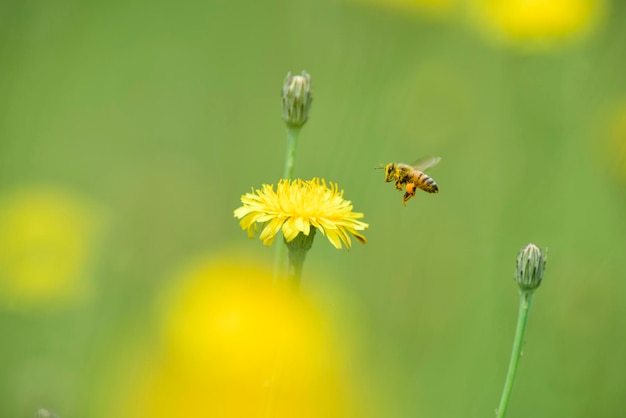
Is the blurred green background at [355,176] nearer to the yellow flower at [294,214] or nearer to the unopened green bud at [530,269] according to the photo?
the yellow flower at [294,214]

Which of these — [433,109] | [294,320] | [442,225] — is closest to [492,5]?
[433,109]

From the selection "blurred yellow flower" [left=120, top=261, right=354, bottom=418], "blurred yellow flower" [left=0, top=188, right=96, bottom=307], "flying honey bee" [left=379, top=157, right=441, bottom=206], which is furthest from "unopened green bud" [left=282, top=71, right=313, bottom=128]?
"blurred yellow flower" [left=0, top=188, right=96, bottom=307]

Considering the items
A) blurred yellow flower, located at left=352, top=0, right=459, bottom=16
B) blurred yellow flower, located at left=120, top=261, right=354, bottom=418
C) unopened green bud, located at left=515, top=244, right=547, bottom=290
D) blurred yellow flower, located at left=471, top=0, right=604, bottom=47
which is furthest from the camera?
blurred yellow flower, located at left=352, top=0, right=459, bottom=16

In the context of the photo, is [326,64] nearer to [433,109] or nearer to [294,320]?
[433,109]

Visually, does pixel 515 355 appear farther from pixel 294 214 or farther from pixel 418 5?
pixel 418 5

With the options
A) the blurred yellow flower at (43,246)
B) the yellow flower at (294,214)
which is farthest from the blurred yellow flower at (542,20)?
the yellow flower at (294,214)

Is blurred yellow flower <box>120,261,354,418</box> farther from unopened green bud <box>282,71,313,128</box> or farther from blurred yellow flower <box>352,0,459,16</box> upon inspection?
blurred yellow flower <box>352,0,459,16</box>
